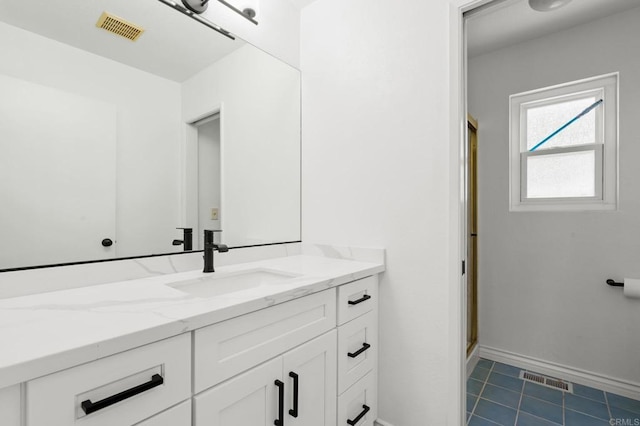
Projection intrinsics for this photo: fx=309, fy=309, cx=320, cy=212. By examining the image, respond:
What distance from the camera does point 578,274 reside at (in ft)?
6.87

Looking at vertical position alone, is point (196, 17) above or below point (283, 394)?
above

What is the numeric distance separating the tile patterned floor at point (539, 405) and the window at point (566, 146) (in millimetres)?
1201

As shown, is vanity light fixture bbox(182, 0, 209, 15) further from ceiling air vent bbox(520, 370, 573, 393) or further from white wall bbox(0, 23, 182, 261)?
ceiling air vent bbox(520, 370, 573, 393)

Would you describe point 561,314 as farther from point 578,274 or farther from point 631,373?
point 631,373

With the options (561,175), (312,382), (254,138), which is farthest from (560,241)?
(254,138)

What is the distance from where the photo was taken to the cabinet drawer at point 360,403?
1279 mm

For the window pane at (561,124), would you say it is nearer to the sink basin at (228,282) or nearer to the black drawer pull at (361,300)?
the black drawer pull at (361,300)

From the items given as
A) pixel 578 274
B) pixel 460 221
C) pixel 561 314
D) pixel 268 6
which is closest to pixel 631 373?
pixel 561 314

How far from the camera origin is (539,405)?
5.97 ft

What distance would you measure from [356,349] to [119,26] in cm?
161

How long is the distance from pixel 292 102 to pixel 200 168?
0.75 m

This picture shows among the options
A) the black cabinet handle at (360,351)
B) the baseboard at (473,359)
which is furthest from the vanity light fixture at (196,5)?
the baseboard at (473,359)

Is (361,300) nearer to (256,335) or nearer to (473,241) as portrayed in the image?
(256,335)

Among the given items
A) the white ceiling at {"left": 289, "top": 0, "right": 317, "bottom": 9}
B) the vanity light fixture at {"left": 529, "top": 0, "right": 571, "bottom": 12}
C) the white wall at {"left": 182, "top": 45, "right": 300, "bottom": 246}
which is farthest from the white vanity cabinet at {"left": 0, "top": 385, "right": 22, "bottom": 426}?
the vanity light fixture at {"left": 529, "top": 0, "right": 571, "bottom": 12}
